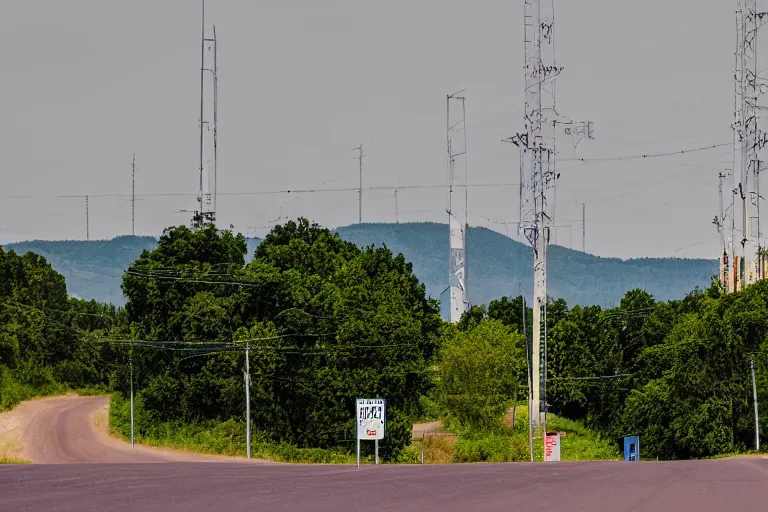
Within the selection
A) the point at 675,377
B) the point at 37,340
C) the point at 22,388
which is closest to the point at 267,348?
the point at 675,377

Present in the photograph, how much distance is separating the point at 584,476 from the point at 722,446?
6175cm

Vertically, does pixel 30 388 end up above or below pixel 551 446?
above

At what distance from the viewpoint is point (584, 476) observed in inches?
1692

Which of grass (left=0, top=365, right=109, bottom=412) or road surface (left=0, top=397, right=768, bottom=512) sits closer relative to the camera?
road surface (left=0, top=397, right=768, bottom=512)

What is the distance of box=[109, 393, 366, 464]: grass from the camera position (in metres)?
93.4

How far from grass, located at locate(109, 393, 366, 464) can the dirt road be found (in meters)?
1.77

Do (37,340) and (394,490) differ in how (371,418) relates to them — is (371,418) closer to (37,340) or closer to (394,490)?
(394,490)

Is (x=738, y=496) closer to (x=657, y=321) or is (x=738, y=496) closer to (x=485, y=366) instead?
(x=485, y=366)

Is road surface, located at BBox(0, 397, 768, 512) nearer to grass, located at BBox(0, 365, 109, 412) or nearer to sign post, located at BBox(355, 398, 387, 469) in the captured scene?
sign post, located at BBox(355, 398, 387, 469)

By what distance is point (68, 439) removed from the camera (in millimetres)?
101188

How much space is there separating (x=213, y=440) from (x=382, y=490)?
6421 cm

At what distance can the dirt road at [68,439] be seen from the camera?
299ft

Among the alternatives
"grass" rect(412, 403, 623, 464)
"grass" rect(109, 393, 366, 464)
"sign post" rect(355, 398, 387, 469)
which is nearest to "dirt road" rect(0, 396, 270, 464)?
"grass" rect(109, 393, 366, 464)

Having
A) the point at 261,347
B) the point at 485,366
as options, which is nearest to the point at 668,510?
the point at 261,347
